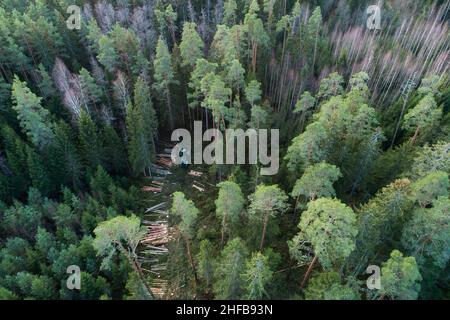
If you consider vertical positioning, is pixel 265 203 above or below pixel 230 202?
above

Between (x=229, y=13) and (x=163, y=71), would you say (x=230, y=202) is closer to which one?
(x=163, y=71)

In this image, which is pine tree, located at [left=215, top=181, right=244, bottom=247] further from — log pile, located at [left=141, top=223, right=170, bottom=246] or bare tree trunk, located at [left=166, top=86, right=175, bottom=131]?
bare tree trunk, located at [left=166, top=86, right=175, bottom=131]

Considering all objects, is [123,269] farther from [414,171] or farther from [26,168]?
[414,171]

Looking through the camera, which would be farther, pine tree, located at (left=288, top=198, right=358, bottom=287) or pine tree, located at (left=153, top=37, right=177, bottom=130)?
pine tree, located at (left=153, top=37, right=177, bottom=130)

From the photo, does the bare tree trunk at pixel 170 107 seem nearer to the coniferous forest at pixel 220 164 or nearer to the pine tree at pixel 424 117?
the coniferous forest at pixel 220 164

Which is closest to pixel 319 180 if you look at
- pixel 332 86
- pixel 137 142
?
pixel 332 86

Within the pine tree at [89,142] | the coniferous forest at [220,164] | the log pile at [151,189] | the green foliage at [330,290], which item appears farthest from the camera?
the log pile at [151,189]

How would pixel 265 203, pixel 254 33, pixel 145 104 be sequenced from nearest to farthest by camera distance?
pixel 265 203 < pixel 145 104 < pixel 254 33

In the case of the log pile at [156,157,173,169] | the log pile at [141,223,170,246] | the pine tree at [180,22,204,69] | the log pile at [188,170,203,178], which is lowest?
the log pile at [141,223,170,246]

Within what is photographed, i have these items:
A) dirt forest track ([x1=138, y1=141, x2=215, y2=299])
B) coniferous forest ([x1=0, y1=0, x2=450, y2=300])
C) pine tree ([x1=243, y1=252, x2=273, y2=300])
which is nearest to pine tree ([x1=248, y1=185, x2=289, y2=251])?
coniferous forest ([x1=0, y1=0, x2=450, y2=300])

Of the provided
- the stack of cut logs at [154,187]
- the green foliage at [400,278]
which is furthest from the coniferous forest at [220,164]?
the stack of cut logs at [154,187]
